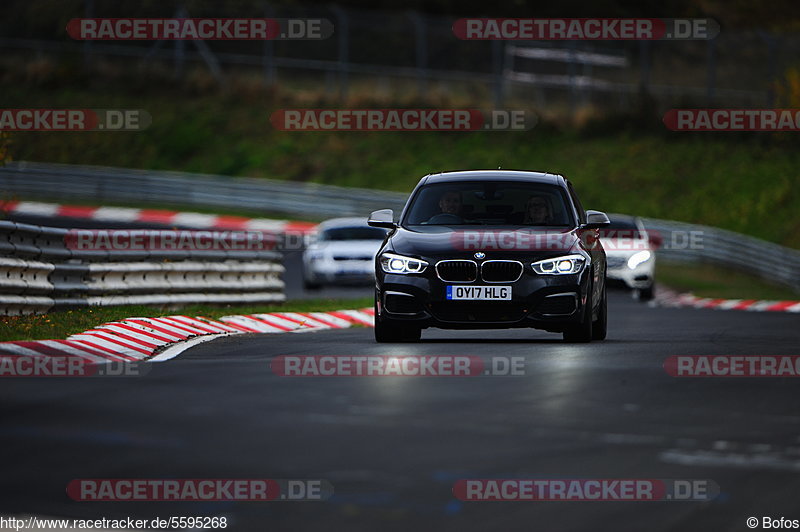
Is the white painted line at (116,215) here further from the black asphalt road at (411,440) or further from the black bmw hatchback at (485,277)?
the black asphalt road at (411,440)

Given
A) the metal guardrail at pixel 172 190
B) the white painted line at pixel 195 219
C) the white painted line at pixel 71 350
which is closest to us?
the white painted line at pixel 71 350

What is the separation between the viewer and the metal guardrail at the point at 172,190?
4391cm

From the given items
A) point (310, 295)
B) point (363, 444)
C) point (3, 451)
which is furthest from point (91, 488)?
point (310, 295)

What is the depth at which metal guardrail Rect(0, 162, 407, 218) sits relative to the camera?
4391 centimetres

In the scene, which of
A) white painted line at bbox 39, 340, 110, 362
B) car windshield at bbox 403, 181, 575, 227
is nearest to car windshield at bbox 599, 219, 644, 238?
car windshield at bbox 403, 181, 575, 227

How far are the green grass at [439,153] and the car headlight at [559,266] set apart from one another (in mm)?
27971

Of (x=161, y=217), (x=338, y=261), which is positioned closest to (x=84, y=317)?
(x=338, y=261)

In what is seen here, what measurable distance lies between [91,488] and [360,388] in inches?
132

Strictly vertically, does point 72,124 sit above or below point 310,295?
above

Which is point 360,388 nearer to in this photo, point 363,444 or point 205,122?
point 363,444

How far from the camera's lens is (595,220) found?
A: 14.5m

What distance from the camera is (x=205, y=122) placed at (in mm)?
54000

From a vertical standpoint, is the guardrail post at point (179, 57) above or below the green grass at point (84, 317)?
above

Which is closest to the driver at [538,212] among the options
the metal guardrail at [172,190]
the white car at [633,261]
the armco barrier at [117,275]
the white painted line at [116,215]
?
the armco barrier at [117,275]
